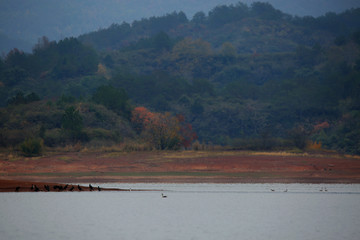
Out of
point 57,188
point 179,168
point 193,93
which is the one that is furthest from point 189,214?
point 193,93

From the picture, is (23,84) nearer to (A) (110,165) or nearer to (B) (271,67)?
(B) (271,67)

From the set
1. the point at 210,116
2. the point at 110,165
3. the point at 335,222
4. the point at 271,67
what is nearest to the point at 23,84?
the point at 210,116

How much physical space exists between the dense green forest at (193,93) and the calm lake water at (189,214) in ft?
62.9

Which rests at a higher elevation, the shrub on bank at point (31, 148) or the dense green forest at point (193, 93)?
the dense green forest at point (193, 93)

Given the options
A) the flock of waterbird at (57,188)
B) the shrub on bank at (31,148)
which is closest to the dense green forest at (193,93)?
the shrub on bank at (31,148)

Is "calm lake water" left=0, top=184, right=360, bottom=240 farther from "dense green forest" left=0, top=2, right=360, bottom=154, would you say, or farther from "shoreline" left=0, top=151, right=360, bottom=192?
"dense green forest" left=0, top=2, right=360, bottom=154

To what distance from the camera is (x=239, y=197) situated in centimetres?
2591

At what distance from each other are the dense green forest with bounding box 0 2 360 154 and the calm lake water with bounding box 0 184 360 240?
62.9 feet

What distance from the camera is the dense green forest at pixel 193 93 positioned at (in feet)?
175

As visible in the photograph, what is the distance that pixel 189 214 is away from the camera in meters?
21.0

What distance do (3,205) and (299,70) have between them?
97887mm

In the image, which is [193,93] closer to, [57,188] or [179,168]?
[179,168]

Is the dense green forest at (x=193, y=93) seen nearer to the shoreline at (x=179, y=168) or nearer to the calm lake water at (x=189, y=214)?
the shoreline at (x=179, y=168)

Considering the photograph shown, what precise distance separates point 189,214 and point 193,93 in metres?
78.0
